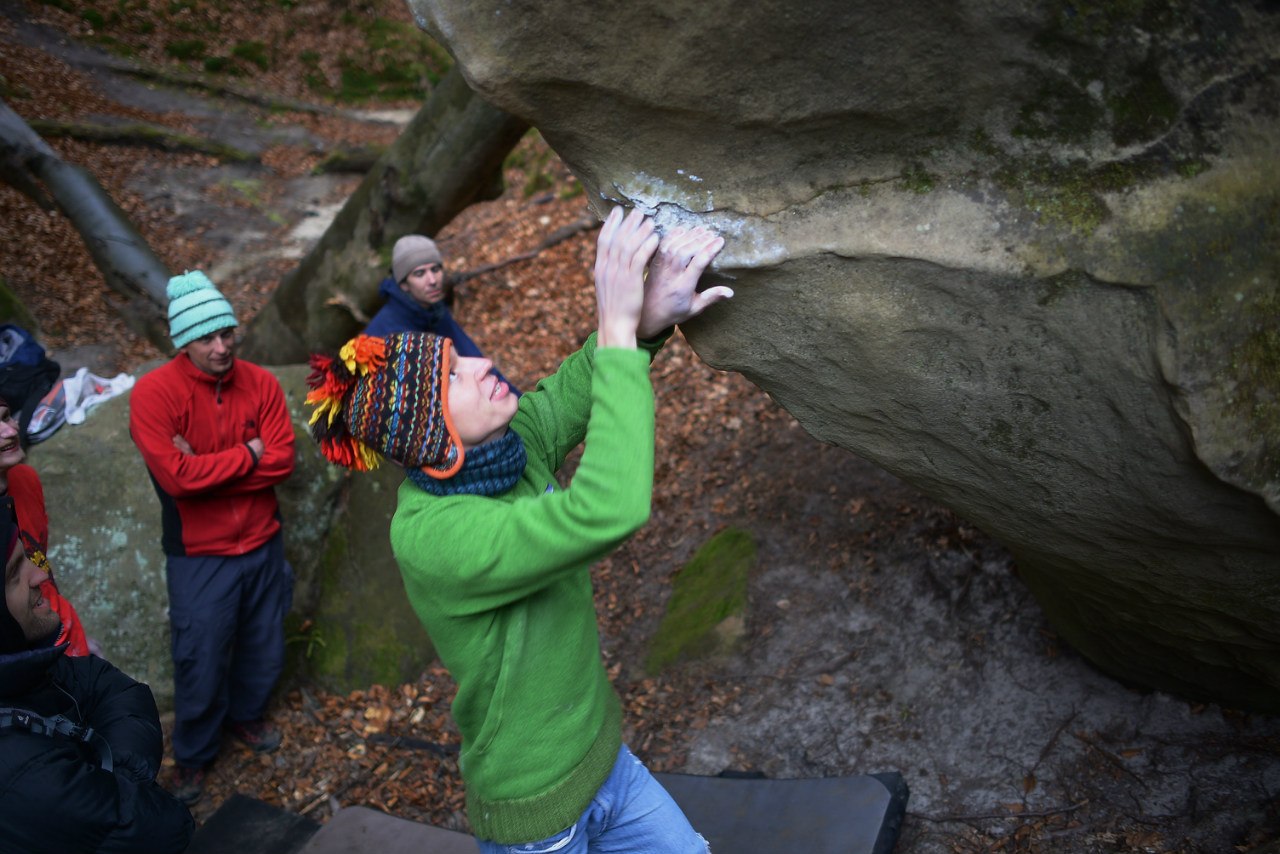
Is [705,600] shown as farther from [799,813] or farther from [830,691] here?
[799,813]

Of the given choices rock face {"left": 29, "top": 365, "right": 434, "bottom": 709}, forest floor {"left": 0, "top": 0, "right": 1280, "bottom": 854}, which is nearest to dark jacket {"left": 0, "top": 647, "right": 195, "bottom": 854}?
forest floor {"left": 0, "top": 0, "right": 1280, "bottom": 854}

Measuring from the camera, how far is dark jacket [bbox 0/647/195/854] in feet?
8.09

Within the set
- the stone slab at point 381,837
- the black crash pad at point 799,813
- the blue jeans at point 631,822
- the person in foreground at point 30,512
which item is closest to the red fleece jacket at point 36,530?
the person in foreground at point 30,512

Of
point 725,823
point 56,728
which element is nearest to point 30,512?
point 56,728

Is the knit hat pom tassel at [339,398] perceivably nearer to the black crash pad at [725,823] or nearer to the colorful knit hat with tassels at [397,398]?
the colorful knit hat with tassels at [397,398]

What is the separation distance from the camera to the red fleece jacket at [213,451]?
14.7 feet

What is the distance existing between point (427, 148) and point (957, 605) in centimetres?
463

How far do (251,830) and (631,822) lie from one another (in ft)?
8.45

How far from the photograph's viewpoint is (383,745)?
203 inches

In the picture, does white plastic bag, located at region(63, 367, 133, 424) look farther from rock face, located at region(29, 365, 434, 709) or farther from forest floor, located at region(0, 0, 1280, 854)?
forest floor, located at region(0, 0, 1280, 854)

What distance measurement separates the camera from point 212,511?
15.5ft

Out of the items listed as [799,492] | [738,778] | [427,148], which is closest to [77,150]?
[427,148]

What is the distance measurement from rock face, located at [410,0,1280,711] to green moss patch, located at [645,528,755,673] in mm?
2209

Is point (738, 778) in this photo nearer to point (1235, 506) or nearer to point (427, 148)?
point (1235, 506)
